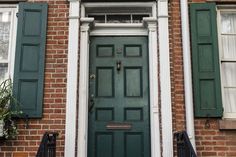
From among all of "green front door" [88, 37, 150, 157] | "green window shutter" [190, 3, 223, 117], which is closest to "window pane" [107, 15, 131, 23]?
"green front door" [88, 37, 150, 157]

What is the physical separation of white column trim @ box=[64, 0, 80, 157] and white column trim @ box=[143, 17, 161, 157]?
3.49 ft

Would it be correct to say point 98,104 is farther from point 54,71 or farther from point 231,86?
point 231,86

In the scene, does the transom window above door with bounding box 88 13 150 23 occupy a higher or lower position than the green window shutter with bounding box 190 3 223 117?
higher

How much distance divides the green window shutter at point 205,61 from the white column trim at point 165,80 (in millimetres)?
378

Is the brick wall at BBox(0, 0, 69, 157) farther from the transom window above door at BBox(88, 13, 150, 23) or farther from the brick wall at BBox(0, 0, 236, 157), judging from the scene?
the transom window above door at BBox(88, 13, 150, 23)

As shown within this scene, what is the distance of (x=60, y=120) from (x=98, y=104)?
0.63 metres

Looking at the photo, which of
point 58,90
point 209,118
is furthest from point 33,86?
point 209,118

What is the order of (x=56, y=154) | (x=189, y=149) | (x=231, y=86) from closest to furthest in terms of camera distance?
(x=189, y=149) < (x=56, y=154) < (x=231, y=86)

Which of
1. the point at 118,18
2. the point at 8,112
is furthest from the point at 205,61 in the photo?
the point at 8,112

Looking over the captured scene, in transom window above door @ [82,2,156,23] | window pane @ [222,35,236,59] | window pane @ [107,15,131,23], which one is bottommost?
window pane @ [222,35,236,59]

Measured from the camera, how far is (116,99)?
6.35 meters

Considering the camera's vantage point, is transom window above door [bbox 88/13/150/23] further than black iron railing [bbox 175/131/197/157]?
Yes

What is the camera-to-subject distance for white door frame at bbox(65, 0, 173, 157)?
5.97 m

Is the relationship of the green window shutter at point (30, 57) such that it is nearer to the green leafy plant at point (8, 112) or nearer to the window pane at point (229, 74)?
the green leafy plant at point (8, 112)
